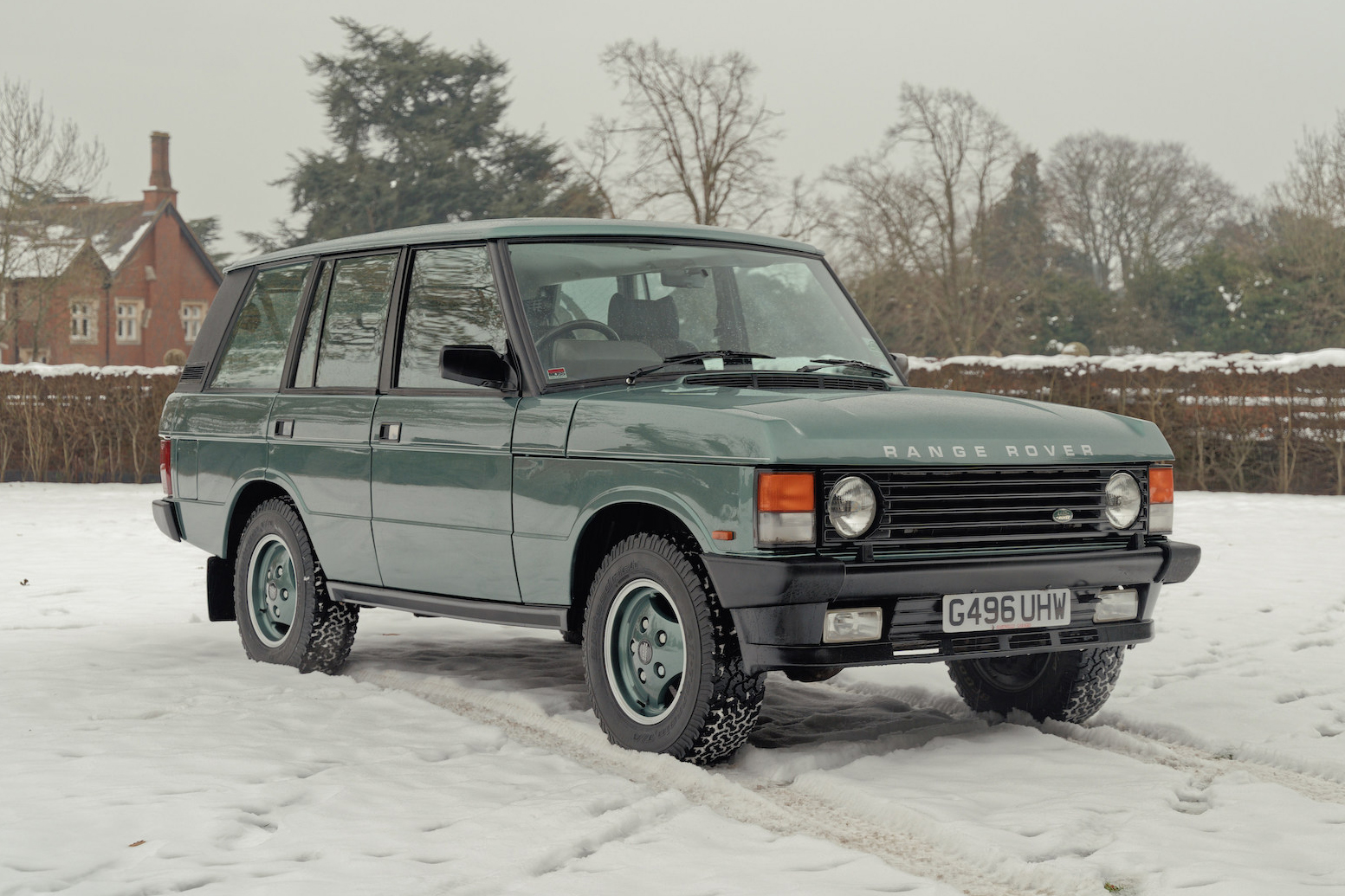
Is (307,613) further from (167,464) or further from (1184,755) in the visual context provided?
(1184,755)

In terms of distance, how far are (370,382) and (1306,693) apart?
4604 mm

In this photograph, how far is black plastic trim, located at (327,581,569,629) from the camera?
19.3 feet

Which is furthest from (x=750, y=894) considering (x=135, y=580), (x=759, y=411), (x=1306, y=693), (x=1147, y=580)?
(x=135, y=580)

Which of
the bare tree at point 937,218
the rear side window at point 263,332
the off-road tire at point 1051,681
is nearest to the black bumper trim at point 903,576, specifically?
the off-road tire at point 1051,681

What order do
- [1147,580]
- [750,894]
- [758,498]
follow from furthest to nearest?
1. [1147,580]
2. [758,498]
3. [750,894]

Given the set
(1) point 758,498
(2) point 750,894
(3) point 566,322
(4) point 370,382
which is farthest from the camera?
(4) point 370,382

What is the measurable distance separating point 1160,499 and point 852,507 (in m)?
1.52

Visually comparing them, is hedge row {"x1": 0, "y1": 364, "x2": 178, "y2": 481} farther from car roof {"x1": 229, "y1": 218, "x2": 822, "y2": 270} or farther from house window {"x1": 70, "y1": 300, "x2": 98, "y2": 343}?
house window {"x1": 70, "y1": 300, "x2": 98, "y2": 343}

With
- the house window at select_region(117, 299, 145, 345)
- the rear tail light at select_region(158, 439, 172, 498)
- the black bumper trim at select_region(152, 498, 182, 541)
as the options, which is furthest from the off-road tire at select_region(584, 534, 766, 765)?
the house window at select_region(117, 299, 145, 345)

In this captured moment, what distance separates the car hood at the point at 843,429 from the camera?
195 inches

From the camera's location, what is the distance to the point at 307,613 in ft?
23.7

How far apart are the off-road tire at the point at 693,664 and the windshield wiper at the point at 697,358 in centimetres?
77

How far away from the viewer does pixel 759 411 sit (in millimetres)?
5039

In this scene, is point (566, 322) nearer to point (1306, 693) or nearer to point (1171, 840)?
point (1171, 840)
